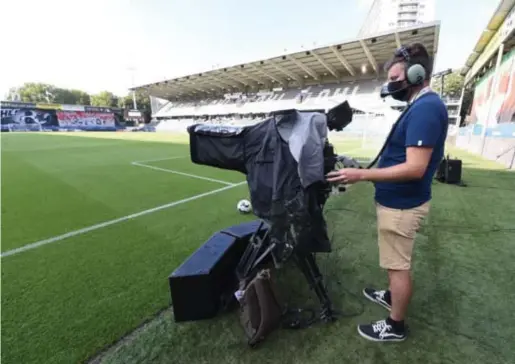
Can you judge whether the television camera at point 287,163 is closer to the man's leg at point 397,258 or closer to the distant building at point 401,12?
the man's leg at point 397,258

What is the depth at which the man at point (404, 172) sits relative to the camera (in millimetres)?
1256

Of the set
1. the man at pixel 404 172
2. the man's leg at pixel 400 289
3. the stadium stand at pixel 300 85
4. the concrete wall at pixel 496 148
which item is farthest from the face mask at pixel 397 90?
the stadium stand at pixel 300 85

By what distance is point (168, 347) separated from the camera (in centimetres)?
157

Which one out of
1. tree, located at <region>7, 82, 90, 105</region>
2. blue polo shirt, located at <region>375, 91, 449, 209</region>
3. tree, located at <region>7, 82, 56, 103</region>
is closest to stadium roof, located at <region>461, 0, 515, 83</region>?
blue polo shirt, located at <region>375, 91, 449, 209</region>

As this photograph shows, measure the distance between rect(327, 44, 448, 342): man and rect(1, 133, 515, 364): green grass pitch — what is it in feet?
1.15

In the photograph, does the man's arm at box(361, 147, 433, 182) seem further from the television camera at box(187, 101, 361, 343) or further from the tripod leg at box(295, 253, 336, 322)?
the tripod leg at box(295, 253, 336, 322)

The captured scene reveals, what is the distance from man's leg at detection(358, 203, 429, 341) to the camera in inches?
58.0

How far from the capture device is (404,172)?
4.17ft

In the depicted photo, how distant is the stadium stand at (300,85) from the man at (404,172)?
43.4 ft

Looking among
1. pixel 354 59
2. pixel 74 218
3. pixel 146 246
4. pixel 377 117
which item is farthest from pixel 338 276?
pixel 354 59

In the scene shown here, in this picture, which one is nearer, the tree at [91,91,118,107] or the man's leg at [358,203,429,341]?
the man's leg at [358,203,429,341]

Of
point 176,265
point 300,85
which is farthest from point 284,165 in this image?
point 300,85

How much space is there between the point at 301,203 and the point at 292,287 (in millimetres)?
1109

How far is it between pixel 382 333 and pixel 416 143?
3.94 feet
